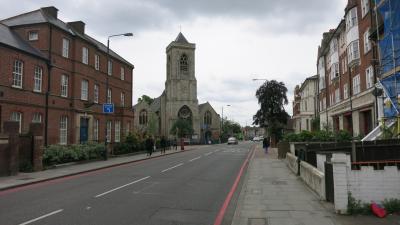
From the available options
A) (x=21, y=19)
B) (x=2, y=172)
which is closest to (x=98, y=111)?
(x=21, y=19)

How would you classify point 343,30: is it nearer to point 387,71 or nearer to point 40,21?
point 387,71

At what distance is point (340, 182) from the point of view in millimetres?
9422

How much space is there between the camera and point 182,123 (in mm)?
87062

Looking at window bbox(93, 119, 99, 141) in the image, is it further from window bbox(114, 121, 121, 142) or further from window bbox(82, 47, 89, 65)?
window bbox(82, 47, 89, 65)

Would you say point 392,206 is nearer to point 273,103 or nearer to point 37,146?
point 37,146

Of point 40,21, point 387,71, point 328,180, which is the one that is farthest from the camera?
point 40,21

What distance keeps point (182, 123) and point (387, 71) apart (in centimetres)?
6665

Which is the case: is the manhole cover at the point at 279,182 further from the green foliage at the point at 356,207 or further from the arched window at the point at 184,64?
the arched window at the point at 184,64

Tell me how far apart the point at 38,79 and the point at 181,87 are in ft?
224

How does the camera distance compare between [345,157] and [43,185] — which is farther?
[43,185]

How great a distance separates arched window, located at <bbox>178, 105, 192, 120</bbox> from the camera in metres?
97.6

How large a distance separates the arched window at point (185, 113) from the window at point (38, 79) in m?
68.4

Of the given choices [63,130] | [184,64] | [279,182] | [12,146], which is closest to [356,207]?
[279,182]

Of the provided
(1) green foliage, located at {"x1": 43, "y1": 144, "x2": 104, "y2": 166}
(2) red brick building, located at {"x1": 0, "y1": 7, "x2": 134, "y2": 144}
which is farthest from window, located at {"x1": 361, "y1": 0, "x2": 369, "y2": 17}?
(1) green foliage, located at {"x1": 43, "y1": 144, "x2": 104, "y2": 166}
